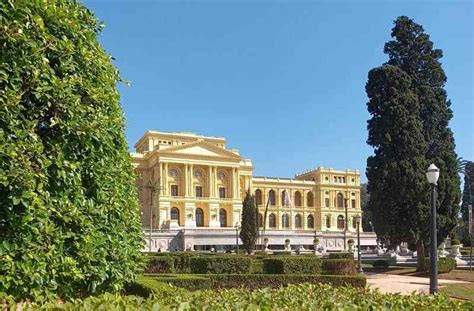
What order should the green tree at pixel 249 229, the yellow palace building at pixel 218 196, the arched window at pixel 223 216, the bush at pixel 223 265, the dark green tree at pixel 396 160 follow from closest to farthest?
the bush at pixel 223 265, the dark green tree at pixel 396 160, the green tree at pixel 249 229, the yellow palace building at pixel 218 196, the arched window at pixel 223 216

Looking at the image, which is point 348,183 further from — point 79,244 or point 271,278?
point 79,244

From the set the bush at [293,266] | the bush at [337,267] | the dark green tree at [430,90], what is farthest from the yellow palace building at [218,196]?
the bush at [337,267]

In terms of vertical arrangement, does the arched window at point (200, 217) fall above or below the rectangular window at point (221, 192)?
below

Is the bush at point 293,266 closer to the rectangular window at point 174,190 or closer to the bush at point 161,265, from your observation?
the bush at point 161,265

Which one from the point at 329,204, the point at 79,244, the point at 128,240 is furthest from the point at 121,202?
the point at 329,204

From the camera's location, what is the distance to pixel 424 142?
27.6 meters

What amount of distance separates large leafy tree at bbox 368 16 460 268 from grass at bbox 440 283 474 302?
5423 millimetres

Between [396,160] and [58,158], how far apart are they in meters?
24.8

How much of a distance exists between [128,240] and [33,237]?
64.4 inches

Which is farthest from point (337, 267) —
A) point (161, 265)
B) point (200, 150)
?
point (200, 150)

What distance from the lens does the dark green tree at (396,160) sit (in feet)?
86.6

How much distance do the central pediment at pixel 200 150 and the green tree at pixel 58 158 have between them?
222 feet

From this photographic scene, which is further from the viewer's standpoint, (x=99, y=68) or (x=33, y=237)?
(x=99, y=68)

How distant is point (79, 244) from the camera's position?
5.17 m
